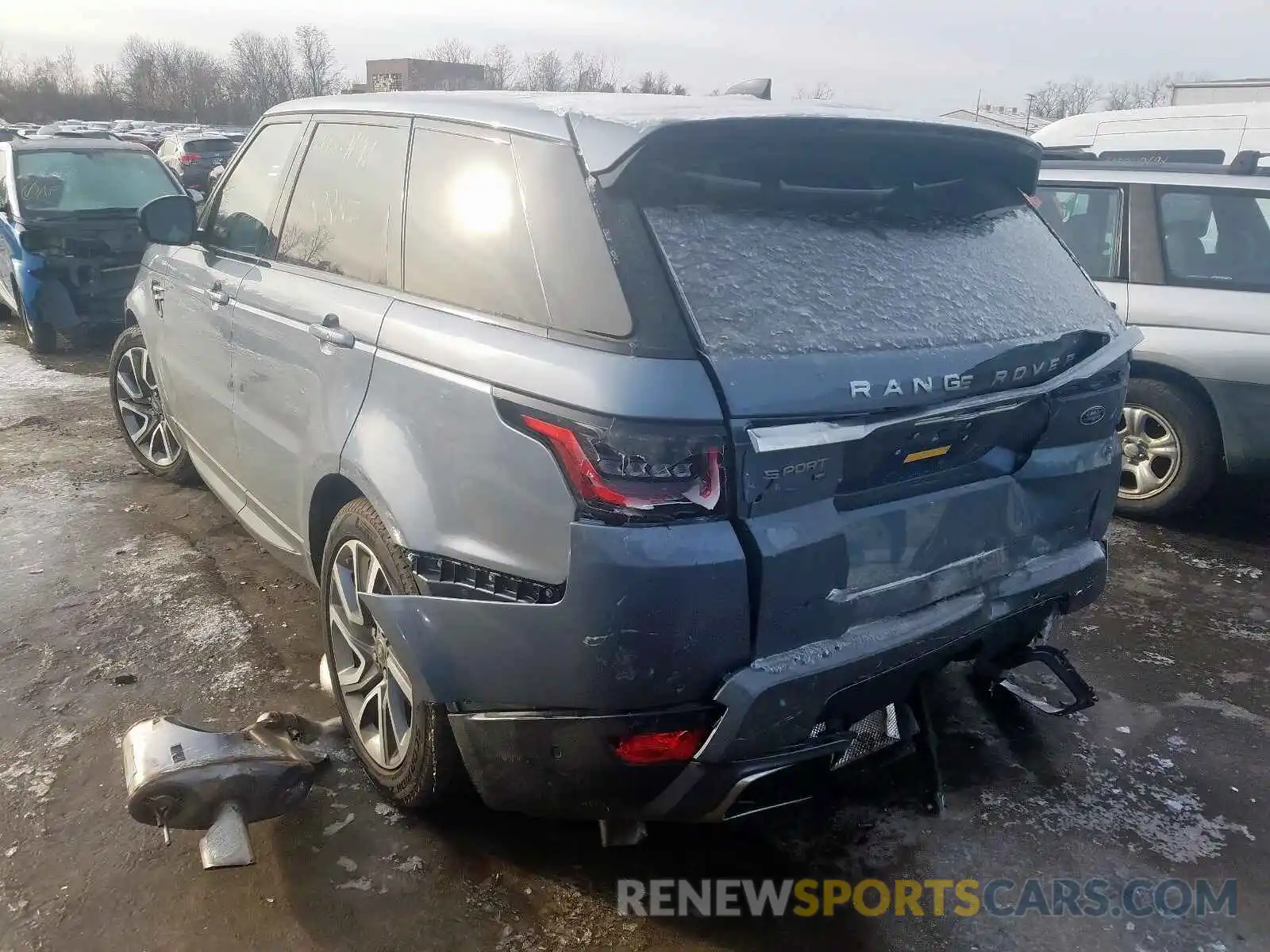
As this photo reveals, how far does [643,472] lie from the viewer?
1.92m

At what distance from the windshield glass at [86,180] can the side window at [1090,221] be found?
7432 mm

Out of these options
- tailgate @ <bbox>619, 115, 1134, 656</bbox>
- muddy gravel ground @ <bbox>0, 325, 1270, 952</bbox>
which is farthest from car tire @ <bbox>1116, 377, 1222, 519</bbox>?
tailgate @ <bbox>619, 115, 1134, 656</bbox>

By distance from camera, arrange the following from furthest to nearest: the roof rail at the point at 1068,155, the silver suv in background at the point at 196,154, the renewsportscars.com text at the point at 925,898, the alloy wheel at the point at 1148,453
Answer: the silver suv in background at the point at 196,154 → the roof rail at the point at 1068,155 → the alloy wheel at the point at 1148,453 → the renewsportscars.com text at the point at 925,898

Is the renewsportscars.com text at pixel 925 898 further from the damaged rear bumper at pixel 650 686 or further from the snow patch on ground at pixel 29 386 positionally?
the snow patch on ground at pixel 29 386

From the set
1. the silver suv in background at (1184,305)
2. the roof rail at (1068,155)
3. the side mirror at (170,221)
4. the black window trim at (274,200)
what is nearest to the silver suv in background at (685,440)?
the black window trim at (274,200)

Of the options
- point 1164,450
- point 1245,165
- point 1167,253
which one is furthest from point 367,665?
point 1245,165

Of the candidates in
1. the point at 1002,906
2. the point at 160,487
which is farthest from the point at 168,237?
the point at 1002,906

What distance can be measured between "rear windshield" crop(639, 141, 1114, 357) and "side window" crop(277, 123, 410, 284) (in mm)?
1007

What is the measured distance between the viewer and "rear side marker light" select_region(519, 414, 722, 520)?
1.90 m

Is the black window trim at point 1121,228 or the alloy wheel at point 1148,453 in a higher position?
the black window trim at point 1121,228

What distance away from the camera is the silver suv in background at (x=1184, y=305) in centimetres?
462

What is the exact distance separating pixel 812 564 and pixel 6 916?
208 centimetres

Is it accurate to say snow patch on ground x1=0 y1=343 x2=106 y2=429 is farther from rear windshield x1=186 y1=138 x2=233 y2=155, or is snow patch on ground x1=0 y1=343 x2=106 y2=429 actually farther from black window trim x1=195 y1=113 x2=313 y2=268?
rear windshield x1=186 y1=138 x2=233 y2=155

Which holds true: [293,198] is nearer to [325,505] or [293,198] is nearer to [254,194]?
[254,194]
